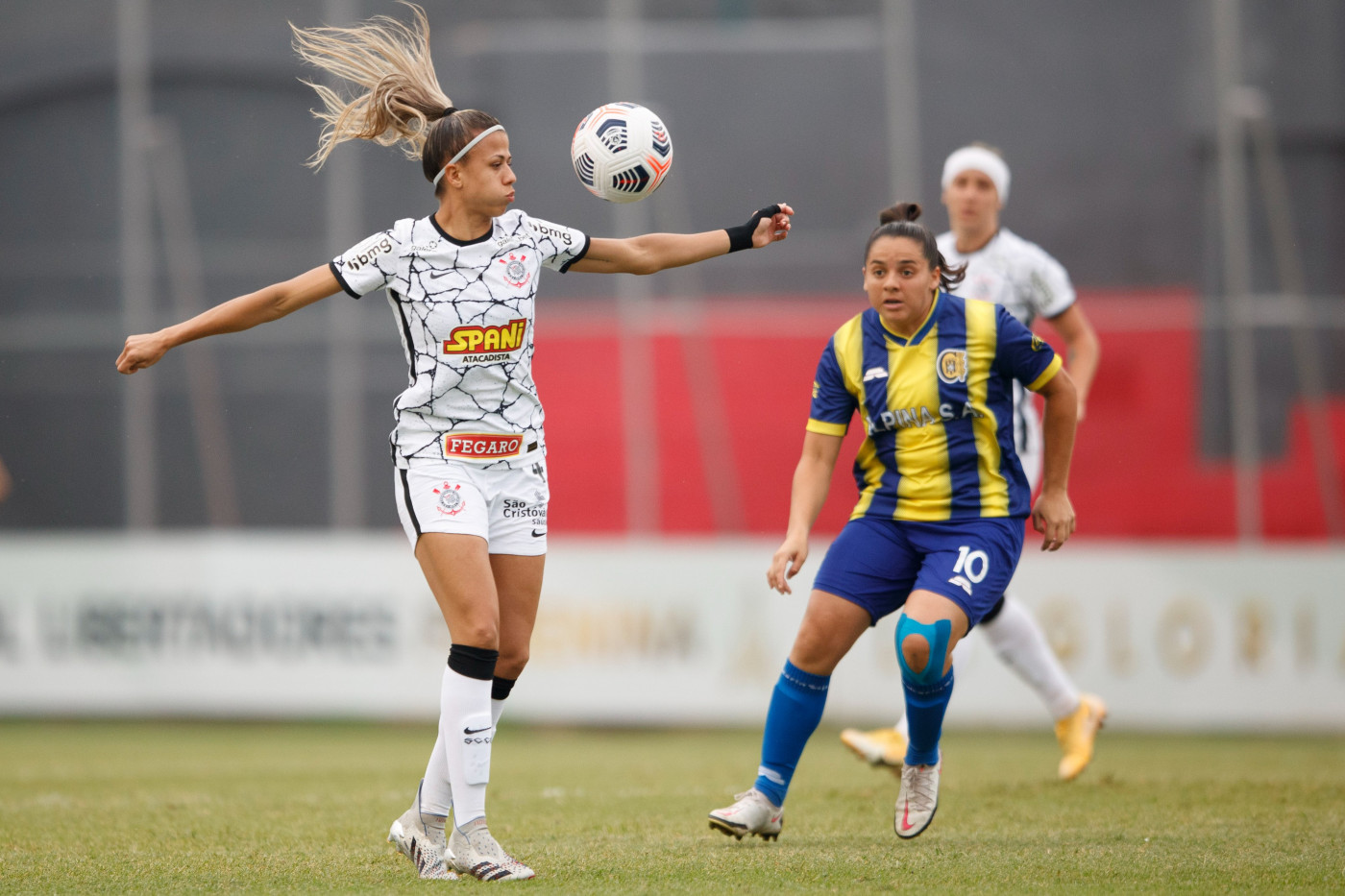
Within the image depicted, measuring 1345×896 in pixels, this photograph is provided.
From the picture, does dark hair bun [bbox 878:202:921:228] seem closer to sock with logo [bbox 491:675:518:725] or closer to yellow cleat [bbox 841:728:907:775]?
Result: sock with logo [bbox 491:675:518:725]

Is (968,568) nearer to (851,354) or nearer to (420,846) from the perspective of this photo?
(851,354)

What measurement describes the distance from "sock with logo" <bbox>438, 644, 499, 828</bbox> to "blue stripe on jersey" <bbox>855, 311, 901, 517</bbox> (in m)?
1.36

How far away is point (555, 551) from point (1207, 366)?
646 centimetres

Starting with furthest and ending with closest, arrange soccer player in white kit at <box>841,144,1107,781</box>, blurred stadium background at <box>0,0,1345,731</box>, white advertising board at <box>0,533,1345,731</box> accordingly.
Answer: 1. blurred stadium background at <box>0,0,1345,731</box>
2. white advertising board at <box>0,533,1345,731</box>
3. soccer player in white kit at <box>841,144,1107,781</box>

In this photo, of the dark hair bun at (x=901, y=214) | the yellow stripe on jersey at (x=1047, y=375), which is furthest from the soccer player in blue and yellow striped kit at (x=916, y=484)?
the dark hair bun at (x=901, y=214)

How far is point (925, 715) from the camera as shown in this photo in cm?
475

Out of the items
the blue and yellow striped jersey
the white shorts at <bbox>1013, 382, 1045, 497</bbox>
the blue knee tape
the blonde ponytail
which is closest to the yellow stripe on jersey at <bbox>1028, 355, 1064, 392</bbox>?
the blue and yellow striped jersey

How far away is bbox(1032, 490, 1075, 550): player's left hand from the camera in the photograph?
4.73 m

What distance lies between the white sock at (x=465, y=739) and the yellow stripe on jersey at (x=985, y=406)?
1681 millimetres

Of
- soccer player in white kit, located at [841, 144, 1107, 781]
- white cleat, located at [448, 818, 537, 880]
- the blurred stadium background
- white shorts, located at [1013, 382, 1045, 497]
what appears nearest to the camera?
white cleat, located at [448, 818, 537, 880]

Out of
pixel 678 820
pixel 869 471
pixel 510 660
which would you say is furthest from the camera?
pixel 678 820

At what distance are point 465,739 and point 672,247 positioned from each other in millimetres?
1678

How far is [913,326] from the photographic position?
475 cm

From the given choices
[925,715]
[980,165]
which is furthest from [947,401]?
[980,165]
